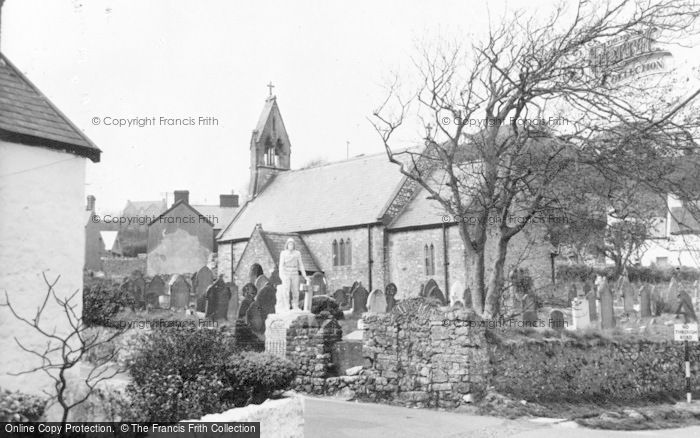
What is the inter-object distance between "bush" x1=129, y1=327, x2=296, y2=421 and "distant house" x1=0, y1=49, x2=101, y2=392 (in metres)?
1.12

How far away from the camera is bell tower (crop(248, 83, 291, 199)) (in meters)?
49.5

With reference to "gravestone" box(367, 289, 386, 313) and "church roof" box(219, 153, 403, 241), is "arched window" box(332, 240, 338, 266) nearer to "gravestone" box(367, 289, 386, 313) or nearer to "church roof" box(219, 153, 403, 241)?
"church roof" box(219, 153, 403, 241)

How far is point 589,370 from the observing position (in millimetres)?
13836

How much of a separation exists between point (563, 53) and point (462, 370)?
735 centimetres

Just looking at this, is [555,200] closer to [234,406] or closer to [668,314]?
[234,406]

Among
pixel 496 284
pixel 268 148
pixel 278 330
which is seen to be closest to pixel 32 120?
pixel 278 330

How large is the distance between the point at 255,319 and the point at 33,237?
12041 millimetres

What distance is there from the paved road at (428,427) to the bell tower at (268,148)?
38.0 meters

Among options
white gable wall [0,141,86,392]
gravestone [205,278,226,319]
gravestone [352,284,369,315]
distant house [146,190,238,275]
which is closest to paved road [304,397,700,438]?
white gable wall [0,141,86,392]

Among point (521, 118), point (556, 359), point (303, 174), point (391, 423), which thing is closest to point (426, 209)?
point (303, 174)

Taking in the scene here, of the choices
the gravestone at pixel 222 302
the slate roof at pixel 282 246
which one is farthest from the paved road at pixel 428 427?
the slate roof at pixel 282 246

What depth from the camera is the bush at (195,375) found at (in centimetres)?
742

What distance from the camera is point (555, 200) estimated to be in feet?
49.9

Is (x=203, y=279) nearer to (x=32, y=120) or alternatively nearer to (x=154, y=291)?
(x=154, y=291)
